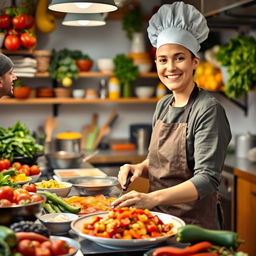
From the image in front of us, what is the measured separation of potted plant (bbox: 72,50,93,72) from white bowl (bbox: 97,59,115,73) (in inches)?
3.9

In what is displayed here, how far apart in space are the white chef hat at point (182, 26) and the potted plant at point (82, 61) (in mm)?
2700

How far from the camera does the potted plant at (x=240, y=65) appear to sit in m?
4.10

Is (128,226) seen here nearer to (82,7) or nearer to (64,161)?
(82,7)

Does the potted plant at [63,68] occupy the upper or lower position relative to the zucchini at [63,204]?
upper

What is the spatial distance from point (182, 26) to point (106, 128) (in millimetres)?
3081

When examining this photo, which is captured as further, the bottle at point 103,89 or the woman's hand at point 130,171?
the bottle at point 103,89

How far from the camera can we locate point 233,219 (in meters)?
3.97

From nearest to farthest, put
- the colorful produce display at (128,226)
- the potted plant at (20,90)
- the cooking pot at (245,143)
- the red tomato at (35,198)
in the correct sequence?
the colorful produce display at (128,226), the red tomato at (35,198), the cooking pot at (245,143), the potted plant at (20,90)

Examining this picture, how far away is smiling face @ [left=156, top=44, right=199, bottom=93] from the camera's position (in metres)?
2.32

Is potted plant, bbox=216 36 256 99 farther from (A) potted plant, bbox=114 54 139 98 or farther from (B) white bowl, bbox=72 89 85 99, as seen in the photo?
(B) white bowl, bbox=72 89 85 99

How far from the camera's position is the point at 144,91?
17.3 feet

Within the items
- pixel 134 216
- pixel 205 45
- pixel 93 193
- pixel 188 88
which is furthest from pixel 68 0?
pixel 205 45

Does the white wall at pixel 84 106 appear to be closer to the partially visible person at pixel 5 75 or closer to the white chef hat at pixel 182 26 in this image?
the partially visible person at pixel 5 75

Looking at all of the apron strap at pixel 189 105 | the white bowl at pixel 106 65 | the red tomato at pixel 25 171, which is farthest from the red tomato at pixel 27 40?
the apron strap at pixel 189 105
